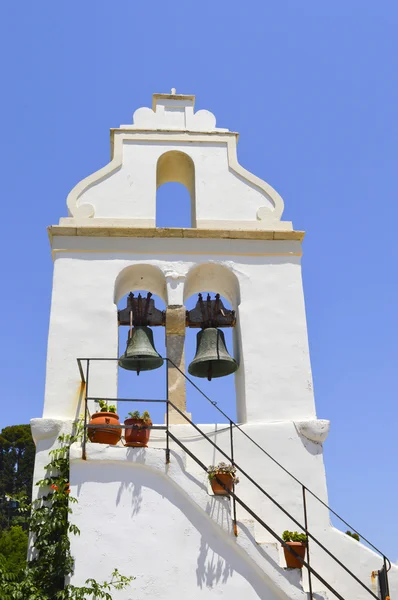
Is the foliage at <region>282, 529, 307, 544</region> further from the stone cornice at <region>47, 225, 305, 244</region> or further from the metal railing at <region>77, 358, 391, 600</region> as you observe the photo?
the stone cornice at <region>47, 225, 305, 244</region>

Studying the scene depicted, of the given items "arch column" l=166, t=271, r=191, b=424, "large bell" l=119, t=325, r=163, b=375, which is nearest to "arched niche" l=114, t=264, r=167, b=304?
"arch column" l=166, t=271, r=191, b=424

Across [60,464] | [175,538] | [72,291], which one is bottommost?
[175,538]

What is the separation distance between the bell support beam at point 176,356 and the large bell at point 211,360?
0.24m

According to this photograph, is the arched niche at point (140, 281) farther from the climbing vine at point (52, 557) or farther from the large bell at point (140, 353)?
the climbing vine at point (52, 557)

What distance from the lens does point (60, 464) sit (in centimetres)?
1040

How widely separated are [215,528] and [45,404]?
3.23 m

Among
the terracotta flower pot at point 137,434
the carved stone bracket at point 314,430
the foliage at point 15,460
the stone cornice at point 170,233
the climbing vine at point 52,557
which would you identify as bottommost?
the climbing vine at point 52,557

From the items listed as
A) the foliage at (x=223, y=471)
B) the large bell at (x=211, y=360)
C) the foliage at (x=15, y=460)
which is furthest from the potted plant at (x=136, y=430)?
the foliage at (x=15, y=460)

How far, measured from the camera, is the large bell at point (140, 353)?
11.5m

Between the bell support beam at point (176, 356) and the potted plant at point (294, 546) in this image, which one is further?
the bell support beam at point (176, 356)

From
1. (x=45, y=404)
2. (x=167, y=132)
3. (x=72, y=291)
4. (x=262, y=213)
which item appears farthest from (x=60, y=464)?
(x=167, y=132)

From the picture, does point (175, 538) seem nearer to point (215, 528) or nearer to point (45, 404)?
point (215, 528)

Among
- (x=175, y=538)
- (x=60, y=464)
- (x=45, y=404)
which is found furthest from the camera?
(x=45, y=404)

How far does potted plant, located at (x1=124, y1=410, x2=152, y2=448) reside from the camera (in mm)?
9938
